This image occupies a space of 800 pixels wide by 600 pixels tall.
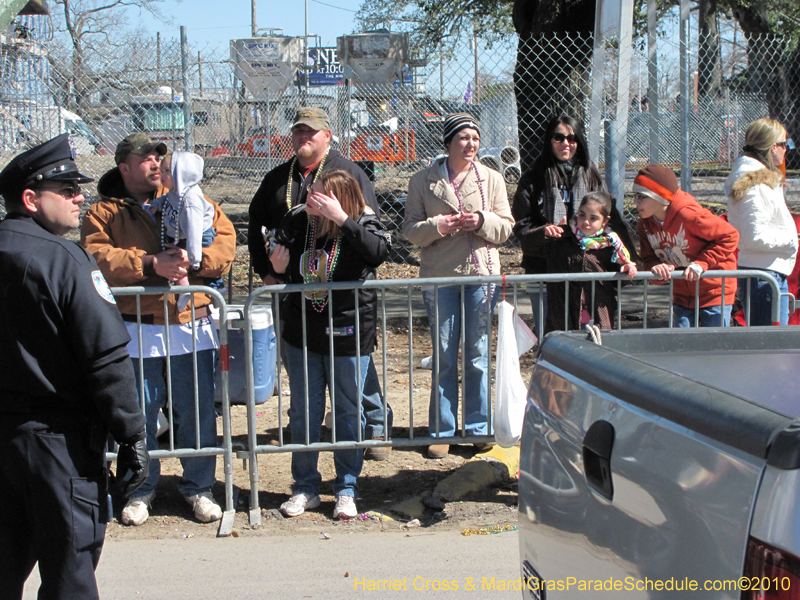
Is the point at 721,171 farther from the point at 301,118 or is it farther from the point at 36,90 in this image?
the point at 301,118

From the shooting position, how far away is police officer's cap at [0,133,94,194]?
2.69 metres

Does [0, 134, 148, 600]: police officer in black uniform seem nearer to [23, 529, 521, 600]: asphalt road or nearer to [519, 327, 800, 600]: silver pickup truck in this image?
[23, 529, 521, 600]: asphalt road

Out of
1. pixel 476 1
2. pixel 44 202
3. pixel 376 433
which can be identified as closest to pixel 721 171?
pixel 476 1

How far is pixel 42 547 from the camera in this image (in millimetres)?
2652

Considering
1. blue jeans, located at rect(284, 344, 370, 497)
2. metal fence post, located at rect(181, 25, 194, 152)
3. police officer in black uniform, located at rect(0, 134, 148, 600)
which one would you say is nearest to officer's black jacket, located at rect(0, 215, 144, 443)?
police officer in black uniform, located at rect(0, 134, 148, 600)

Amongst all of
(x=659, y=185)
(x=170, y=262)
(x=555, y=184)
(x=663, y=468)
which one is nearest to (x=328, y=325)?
(x=170, y=262)

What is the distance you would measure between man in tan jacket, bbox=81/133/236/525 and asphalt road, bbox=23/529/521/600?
391mm

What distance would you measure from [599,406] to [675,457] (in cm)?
36

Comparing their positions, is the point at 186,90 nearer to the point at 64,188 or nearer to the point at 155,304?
the point at 155,304

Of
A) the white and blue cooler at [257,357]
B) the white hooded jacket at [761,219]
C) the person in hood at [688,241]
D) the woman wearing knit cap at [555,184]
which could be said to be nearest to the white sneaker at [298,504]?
the white and blue cooler at [257,357]

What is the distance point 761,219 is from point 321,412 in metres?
3.05

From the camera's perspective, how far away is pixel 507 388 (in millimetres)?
4293

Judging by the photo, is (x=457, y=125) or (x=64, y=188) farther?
(x=457, y=125)

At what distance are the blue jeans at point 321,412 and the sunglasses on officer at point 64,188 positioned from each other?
186cm
